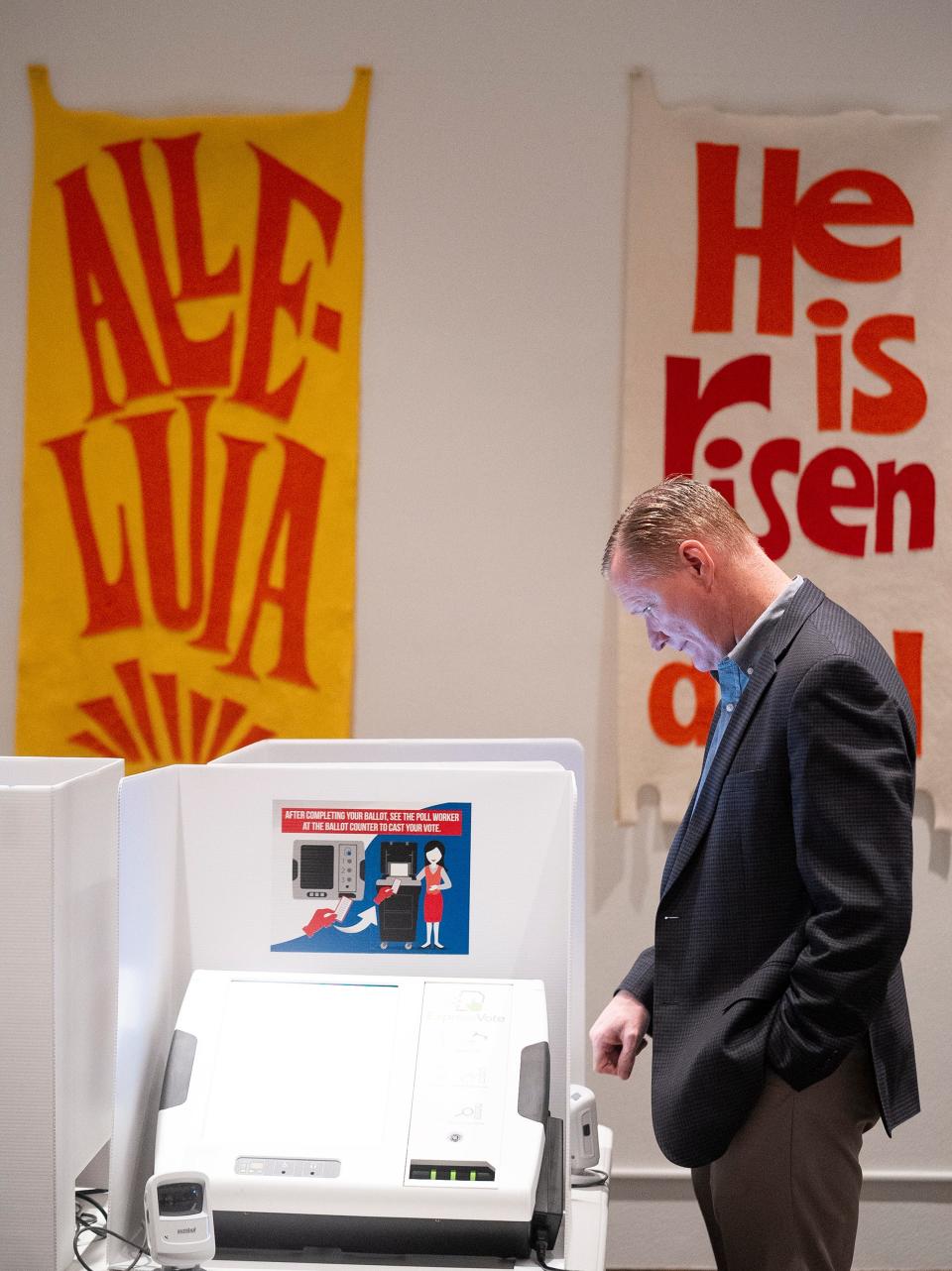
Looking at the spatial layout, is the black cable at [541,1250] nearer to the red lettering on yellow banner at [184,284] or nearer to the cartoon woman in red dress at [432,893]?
the cartoon woman in red dress at [432,893]

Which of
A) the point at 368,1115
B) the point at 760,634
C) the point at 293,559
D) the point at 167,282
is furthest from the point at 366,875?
the point at 167,282

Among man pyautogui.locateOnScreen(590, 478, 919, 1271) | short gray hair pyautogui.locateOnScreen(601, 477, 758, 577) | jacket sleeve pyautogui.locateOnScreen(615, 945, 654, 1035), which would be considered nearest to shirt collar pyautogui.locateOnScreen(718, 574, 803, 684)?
man pyautogui.locateOnScreen(590, 478, 919, 1271)

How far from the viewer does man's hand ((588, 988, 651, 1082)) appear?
1.69m

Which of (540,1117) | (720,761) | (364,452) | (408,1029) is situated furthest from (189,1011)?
(364,452)

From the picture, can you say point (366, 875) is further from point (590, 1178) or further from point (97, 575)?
point (97, 575)

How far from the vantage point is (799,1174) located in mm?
1532

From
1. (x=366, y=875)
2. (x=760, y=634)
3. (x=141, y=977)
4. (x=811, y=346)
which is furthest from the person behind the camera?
(x=811, y=346)

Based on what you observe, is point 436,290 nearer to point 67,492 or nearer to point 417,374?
point 417,374

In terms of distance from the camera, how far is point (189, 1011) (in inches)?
56.3

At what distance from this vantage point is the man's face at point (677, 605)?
5.66 ft

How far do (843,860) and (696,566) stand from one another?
1.52 ft

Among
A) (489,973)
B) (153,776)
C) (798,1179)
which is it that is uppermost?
(153,776)

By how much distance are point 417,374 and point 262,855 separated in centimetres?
171

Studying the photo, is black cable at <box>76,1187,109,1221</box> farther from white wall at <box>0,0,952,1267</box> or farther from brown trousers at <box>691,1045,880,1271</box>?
white wall at <box>0,0,952,1267</box>
